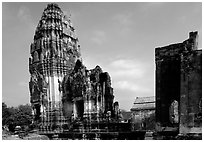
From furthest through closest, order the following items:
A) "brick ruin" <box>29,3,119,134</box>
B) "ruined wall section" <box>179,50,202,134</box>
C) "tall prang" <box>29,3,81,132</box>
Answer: "tall prang" <box>29,3,81,132</box> < "brick ruin" <box>29,3,119,134</box> < "ruined wall section" <box>179,50,202,134</box>

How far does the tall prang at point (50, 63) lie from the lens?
2788 cm

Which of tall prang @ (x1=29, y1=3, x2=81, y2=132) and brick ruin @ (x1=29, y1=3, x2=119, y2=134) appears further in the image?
tall prang @ (x1=29, y1=3, x2=81, y2=132)

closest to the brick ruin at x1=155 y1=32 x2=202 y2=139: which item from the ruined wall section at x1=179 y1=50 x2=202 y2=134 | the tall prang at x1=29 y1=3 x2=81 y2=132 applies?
the ruined wall section at x1=179 y1=50 x2=202 y2=134

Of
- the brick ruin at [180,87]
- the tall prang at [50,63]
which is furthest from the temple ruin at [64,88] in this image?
the brick ruin at [180,87]

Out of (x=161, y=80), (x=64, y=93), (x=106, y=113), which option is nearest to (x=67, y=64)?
(x=64, y=93)

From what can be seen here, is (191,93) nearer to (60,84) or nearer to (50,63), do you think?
(60,84)

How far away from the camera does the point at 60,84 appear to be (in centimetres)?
2847

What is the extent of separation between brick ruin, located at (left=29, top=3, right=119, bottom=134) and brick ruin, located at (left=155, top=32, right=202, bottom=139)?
12320 millimetres

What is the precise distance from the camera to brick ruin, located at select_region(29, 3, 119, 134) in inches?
1037

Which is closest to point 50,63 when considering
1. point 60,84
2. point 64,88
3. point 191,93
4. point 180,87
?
point 60,84

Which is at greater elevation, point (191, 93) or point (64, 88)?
point (64, 88)

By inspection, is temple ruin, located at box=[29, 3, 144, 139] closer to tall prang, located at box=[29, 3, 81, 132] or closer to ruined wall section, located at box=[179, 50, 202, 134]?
tall prang, located at box=[29, 3, 81, 132]

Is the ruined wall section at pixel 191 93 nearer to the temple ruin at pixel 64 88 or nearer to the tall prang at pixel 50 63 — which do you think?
the temple ruin at pixel 64 88

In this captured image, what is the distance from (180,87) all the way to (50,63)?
18.4m
